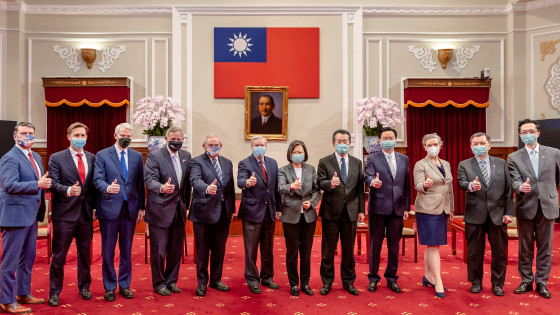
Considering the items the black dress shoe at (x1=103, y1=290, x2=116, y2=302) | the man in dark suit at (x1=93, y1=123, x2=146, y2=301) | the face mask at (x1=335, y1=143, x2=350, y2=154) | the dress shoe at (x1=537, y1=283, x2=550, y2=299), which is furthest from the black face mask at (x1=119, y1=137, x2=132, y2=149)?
the dress shoe at (x1=537, y1=283, x2=550, y2=299)

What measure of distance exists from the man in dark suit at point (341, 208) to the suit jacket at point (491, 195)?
0.99 metres

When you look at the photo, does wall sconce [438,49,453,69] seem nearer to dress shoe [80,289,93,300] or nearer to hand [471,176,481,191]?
hand [471,176,481,191]

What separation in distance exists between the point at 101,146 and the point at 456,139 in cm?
643

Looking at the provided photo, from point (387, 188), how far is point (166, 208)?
6.65 feet

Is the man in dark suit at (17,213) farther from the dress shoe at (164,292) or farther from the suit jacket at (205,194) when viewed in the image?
the suit jacket at (205,194)

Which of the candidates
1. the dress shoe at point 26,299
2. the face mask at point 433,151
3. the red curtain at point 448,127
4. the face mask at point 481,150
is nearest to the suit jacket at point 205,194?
the dress shoe at point 26,299

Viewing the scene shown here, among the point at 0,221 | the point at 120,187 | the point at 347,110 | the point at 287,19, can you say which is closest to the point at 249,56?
the point at 287,19

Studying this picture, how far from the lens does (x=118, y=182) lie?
3.60 meters

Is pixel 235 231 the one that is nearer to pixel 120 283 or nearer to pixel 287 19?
pixel 120 283

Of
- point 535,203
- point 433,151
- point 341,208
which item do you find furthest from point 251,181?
point 535,203

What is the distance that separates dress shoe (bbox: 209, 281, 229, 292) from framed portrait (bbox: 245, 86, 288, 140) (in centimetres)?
384

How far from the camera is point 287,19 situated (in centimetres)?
748

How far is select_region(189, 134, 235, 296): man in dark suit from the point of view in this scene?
3719 mm

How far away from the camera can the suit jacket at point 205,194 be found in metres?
3.71
